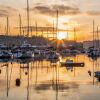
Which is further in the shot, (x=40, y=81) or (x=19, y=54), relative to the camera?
(x=19, y=54)

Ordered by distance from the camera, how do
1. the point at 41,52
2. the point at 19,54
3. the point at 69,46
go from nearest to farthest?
the point at 19,54 < the point at 41,52 < the point at 69,46

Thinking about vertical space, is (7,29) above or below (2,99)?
above

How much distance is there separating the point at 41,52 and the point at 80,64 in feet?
144

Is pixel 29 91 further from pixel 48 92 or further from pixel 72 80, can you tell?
pixel 72 80

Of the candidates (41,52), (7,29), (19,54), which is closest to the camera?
(19,54)

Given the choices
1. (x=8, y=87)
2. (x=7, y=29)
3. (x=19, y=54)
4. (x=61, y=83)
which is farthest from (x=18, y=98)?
(x=7, y=29)

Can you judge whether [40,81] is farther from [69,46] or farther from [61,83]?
[69,46]

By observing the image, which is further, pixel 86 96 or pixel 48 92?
pixel 48 92

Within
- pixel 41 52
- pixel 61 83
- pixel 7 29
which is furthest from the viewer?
pixel 41 52

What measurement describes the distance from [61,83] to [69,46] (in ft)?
345

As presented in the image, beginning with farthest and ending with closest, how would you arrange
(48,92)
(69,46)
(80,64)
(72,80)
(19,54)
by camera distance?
(69,46), (19,54), (80,64), (72,80), (48,92)

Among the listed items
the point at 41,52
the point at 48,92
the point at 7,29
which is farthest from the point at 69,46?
the point at 48,92

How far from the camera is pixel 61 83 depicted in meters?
36.3

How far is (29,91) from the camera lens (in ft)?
102
